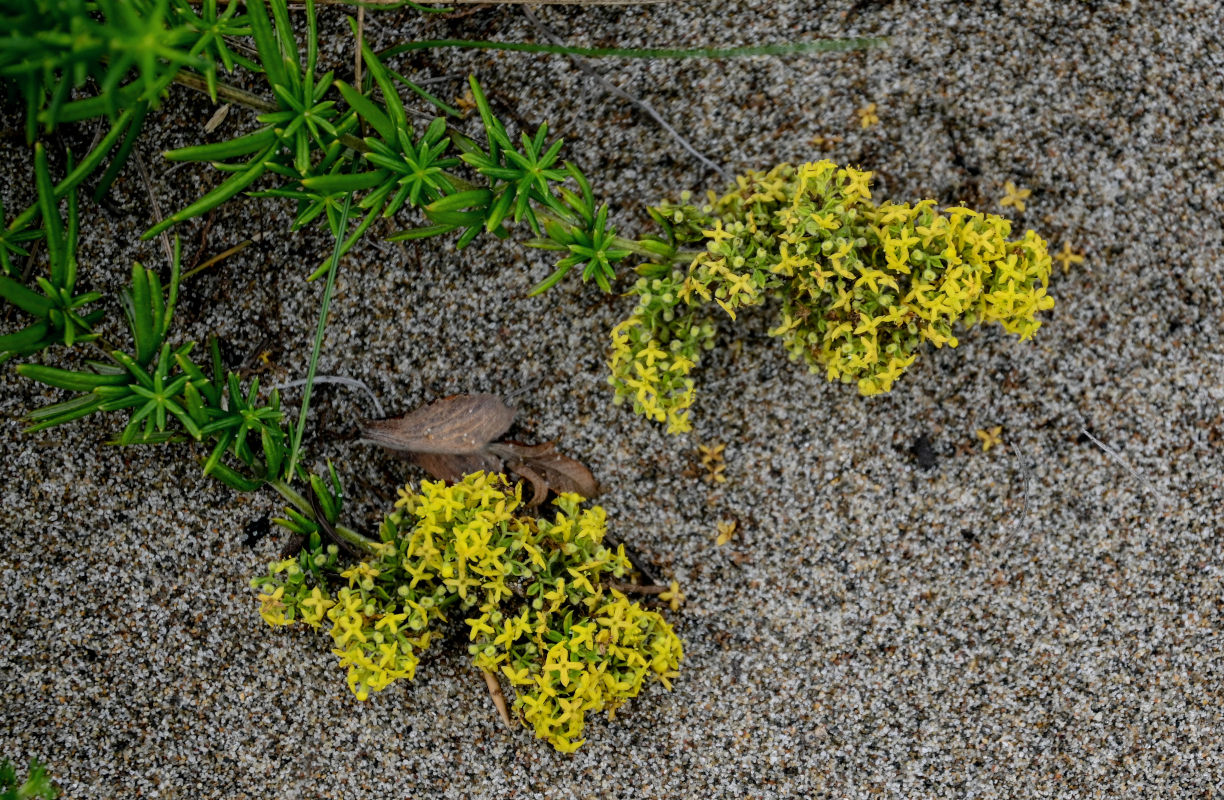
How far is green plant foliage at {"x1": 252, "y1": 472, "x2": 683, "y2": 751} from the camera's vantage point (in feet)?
6.84

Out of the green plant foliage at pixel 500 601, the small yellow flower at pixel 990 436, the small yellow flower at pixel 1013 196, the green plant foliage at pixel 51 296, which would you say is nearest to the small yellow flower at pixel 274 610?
the green plant foliage at pixel 500 601

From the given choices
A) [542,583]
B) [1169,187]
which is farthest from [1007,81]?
[542,583]

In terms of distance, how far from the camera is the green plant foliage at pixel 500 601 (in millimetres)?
2086

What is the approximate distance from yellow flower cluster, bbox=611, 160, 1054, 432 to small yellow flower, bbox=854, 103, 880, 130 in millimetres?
341

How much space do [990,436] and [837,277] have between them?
739mm

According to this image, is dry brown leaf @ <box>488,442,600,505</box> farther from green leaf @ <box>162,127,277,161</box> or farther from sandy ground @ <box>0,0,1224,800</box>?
green leaf @ <box>162,127,277,161</box>

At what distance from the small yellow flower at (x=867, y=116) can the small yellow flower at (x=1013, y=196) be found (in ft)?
1.31

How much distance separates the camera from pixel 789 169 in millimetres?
2254

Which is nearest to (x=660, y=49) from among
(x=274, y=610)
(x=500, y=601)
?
(x=500, y=601)

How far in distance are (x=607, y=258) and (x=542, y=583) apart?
30.9 inches

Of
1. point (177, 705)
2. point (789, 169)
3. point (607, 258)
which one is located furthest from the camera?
point (177, 705)

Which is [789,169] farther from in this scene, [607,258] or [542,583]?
[542,583]

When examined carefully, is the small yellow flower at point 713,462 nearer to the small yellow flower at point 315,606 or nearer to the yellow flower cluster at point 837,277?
the yellow flower cluster at point 837,277

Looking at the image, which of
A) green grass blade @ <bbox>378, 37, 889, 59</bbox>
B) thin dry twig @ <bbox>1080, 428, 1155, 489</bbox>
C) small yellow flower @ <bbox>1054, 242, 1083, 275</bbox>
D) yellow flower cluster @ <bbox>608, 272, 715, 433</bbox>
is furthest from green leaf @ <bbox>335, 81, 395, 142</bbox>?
thin dry twig @ <bbox>1080, 428, 1155, 489</bbox>
